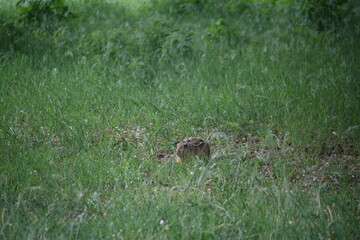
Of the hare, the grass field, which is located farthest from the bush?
the hare

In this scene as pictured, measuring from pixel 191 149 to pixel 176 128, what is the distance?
79cm

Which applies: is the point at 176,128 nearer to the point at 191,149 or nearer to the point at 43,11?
the point at 191,149

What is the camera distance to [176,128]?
15.6 feet

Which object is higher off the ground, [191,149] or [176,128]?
[191,149]

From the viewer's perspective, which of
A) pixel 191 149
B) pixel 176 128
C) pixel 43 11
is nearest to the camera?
pixel 191 149

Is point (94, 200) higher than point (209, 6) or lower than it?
higher

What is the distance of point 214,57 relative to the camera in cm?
→ 684

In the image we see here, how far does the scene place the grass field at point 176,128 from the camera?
3.09 meters

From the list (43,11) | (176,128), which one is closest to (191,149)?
(176,128)

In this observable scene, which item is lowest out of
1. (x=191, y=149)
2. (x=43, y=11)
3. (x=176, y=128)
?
(x=176, y=128)

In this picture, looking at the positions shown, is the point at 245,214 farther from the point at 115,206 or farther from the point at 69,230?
the point at 69,230

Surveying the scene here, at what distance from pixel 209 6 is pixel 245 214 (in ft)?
23.2

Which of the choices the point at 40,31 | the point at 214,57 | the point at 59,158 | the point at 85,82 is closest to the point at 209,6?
the point at 214,57

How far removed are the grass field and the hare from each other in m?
0.09
